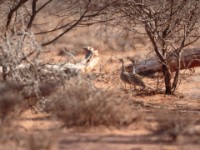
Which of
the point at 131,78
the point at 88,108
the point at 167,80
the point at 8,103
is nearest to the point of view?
the point at 8,103

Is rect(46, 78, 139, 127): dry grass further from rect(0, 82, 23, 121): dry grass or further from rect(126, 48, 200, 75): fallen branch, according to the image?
rect(126, 48, 200, 75): fallen branch

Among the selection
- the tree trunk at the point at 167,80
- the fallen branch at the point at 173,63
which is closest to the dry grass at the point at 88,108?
the tree trunk at the point at 167,80

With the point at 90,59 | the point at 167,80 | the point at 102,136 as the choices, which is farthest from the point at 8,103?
the point at 90,59

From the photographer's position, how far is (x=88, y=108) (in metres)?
7.92

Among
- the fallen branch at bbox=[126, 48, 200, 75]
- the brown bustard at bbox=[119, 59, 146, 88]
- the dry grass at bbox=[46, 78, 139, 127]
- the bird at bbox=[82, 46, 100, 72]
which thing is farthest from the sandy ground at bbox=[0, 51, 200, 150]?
the bird at bbox=[82, 46, 100, 72]

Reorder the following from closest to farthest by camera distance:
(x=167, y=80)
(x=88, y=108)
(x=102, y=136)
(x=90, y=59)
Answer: (x=102, y=136) → (x=88, y=108) → (x=167, y=80) → (x=90, y=59)

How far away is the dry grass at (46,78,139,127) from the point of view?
25.9 ft

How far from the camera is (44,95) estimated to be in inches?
371

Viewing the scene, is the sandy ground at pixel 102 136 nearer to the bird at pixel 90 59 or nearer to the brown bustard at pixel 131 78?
the brown bustard at pixel 131 78

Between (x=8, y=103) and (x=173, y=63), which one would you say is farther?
(x=173, y=63)

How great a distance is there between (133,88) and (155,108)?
8.99ft

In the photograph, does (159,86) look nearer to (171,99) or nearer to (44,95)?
(171,99)

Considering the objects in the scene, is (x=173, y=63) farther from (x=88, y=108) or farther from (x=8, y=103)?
(x=8, y=103)

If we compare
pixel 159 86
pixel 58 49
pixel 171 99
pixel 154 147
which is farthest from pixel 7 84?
pixel 58 49
